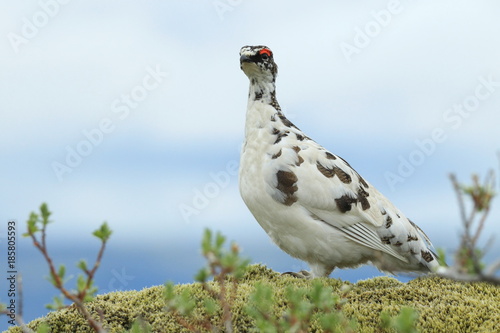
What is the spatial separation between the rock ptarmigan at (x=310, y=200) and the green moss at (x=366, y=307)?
0.35m

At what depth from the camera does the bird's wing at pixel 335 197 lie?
6.29m

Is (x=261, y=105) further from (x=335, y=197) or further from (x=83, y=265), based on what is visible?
(x=83, y=265)

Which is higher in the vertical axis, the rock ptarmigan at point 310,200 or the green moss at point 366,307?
the rock ptarmigan at point 310,200

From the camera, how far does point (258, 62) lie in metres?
6.74

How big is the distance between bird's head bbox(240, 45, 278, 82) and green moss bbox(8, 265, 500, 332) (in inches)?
94.8

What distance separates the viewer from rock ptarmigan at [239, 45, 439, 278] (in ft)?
20.7

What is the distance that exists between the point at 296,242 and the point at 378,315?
1400mm

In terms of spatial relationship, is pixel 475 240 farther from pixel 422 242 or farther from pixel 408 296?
pixel 422 242

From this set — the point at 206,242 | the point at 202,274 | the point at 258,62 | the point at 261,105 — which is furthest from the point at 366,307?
the point at 206,242

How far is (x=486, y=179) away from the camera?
241cm

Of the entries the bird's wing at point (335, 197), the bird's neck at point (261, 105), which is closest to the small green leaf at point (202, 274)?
the bird's wing at point (335, 197)

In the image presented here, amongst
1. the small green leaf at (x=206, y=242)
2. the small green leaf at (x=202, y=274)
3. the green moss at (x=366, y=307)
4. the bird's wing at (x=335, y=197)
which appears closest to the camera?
the small green leaf at (x=206, y=242)

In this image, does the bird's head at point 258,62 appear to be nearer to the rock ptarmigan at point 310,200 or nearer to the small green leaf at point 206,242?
the rock ptarmigan at point 310,200

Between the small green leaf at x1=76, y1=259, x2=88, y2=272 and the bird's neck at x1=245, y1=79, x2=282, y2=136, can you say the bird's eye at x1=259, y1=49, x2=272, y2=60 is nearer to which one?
the bird's neck at x1=245, y1=79, x2=282, y2=136
